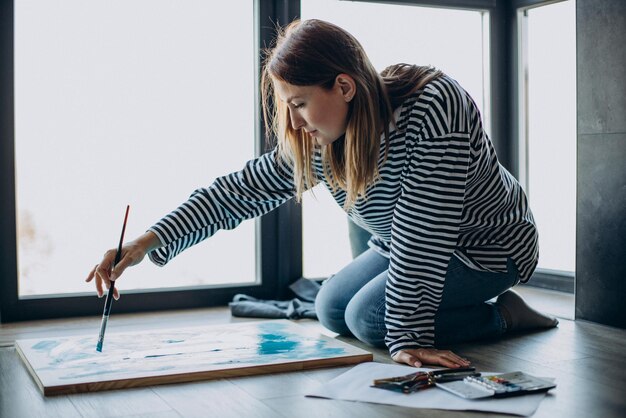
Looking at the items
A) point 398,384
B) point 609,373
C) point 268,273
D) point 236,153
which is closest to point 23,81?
point 236,153

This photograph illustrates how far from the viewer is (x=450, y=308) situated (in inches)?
84.4

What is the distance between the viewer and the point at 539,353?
2051 millimetres

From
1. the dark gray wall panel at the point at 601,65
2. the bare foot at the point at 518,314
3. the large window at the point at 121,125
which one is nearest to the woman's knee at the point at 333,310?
the bare foot at the point at 518,314

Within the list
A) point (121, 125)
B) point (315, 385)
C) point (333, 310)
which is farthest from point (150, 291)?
point (315, 385)

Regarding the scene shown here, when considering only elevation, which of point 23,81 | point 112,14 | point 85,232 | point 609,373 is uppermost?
point 112,14

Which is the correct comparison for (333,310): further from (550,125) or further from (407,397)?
(550,125)

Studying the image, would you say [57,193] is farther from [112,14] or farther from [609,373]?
[609,373]

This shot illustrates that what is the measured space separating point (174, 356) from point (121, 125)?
1080mm

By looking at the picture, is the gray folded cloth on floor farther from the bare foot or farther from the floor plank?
the floor plank

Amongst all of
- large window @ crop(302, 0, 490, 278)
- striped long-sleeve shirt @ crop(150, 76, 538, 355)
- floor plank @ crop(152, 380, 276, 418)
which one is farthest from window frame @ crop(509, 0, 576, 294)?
floor plank @ crop(152, 380, 276, 418)

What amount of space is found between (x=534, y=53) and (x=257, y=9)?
1.12 m

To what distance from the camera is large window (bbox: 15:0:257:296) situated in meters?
2.62

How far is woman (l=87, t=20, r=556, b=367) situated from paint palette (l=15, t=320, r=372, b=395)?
5.9 inches

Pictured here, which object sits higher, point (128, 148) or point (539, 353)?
point (128, 148)
